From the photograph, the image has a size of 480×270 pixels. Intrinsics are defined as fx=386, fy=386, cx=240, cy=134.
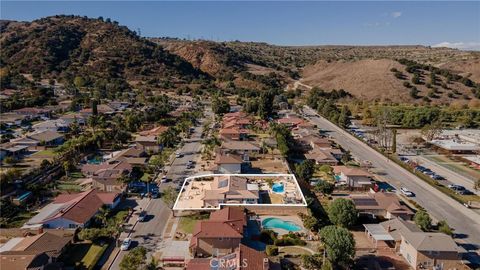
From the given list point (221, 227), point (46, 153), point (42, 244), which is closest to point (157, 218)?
point (221, 227)

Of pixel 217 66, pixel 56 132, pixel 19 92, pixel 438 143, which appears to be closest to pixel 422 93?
pixel 438 143

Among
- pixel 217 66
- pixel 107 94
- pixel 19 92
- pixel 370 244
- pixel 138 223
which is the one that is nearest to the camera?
pixel 370 244

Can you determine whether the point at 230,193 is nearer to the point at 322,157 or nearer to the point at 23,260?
the point at 23,260

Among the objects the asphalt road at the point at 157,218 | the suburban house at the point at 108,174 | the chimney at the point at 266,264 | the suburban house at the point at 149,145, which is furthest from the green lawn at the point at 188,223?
the suburban house at the point at 149,145

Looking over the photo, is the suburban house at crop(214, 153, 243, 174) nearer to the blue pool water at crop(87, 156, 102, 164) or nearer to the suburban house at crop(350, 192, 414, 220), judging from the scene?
the suburban house at crop(350, 192, 414, 220)

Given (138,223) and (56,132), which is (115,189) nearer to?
(138,223)

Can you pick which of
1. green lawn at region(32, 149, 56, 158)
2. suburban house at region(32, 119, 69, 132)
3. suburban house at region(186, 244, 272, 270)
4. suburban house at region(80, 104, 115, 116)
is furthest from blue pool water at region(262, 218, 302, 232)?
suburban house at region(80, 104, 115, 116)
